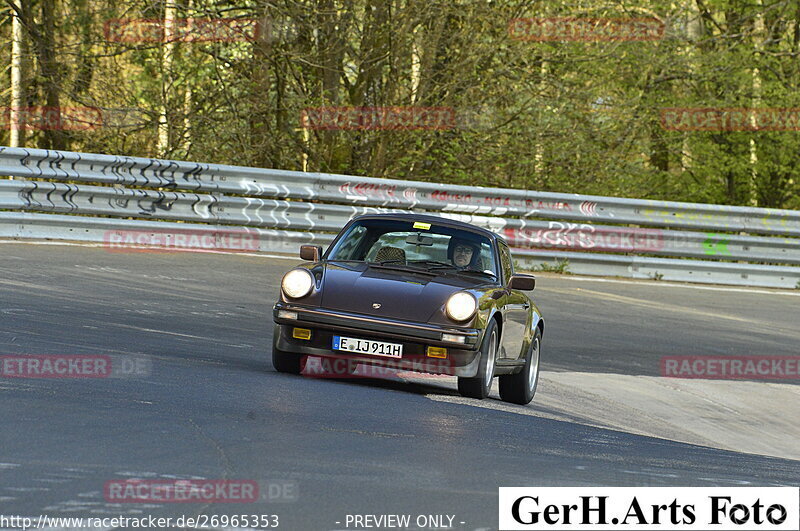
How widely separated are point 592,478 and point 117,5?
18184 mm

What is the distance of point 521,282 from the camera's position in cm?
994

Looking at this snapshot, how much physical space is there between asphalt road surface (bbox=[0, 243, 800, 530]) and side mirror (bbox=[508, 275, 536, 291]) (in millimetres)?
831

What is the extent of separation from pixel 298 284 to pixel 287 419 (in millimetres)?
1996

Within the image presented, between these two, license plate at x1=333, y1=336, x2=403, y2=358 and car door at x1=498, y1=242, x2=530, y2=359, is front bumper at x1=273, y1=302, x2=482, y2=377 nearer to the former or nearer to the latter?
license plate at x1=333, y1=336, x2=403, y2=358

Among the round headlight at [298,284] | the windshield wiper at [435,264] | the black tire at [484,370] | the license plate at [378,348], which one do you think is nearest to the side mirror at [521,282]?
the windshield wiper at [435,264]

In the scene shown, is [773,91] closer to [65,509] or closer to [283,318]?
[283,318]

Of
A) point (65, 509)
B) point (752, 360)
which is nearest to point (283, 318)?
point (65, 509)

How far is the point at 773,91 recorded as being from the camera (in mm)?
26156

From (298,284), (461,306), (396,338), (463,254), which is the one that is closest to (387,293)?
(396,338)

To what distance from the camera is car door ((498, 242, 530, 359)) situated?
9.72 metres

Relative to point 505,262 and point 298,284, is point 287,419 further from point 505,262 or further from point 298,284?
point 505,262

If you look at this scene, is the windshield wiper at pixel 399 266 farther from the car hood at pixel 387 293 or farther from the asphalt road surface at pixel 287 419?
the asphalt road surface at pixel 287 419

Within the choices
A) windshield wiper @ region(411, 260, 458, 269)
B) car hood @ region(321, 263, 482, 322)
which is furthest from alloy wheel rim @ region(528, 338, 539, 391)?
car hood @ region(321, 263, 482, 322)

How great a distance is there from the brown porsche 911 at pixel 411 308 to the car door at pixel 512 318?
0.01 m
